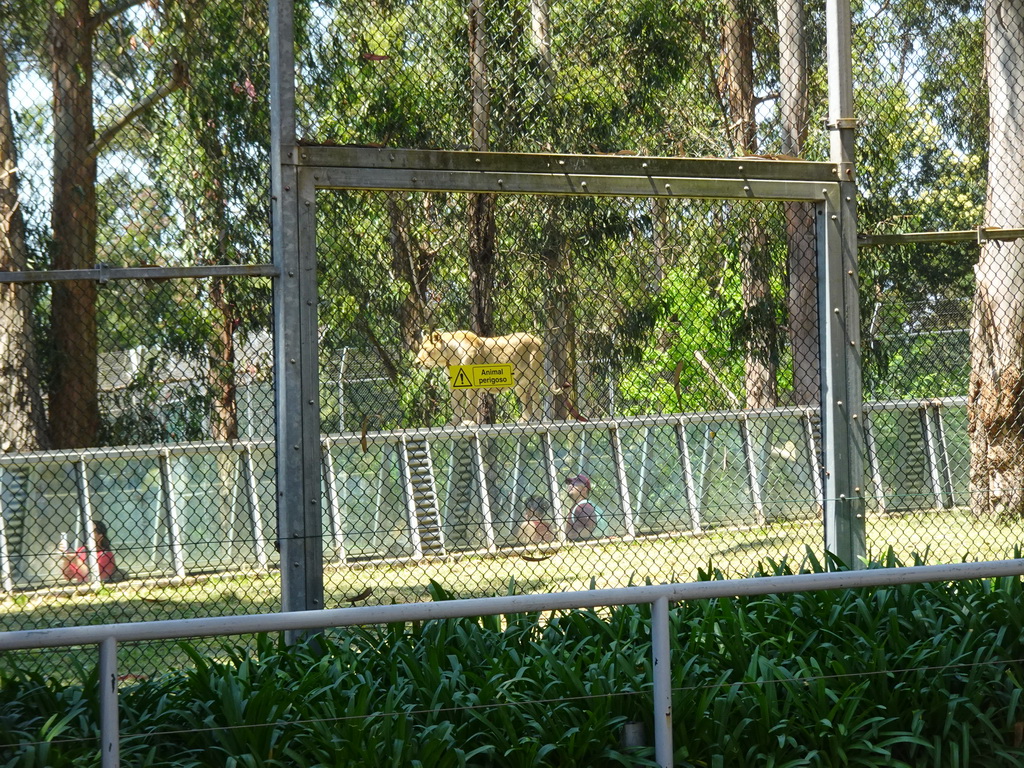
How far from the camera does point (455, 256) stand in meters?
5.32

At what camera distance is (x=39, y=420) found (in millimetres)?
4730

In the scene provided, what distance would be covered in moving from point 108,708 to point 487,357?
259 centimetres

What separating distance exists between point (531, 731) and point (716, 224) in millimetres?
3098

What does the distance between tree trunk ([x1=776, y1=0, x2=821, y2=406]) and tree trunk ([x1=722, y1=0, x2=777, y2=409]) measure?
0.14 m

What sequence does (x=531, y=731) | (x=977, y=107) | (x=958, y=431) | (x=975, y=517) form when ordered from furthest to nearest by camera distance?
(x=958, y=431) < (x=975, y=517) < (x=977, y=107) < (x=531, y=731)

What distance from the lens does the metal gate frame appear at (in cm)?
466

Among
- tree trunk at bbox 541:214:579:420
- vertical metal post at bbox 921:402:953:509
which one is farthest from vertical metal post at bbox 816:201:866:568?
vertical metal post at bbox 921:402:953:509

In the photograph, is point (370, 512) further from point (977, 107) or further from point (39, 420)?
point (977, 107)

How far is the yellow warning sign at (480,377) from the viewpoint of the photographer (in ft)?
16.4

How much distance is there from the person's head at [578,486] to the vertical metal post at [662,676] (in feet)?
9.40

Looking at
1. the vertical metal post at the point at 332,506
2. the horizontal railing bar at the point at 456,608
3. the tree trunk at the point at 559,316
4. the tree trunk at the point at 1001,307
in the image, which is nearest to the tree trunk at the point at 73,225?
the vertical metal post at the point at 332,506

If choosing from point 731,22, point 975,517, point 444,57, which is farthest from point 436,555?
point 975,517

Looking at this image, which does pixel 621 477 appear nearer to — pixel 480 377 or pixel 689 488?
pixel 689 488

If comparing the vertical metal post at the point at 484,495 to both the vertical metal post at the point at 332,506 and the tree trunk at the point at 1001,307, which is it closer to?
the vertical metal post at the point at 332,506
